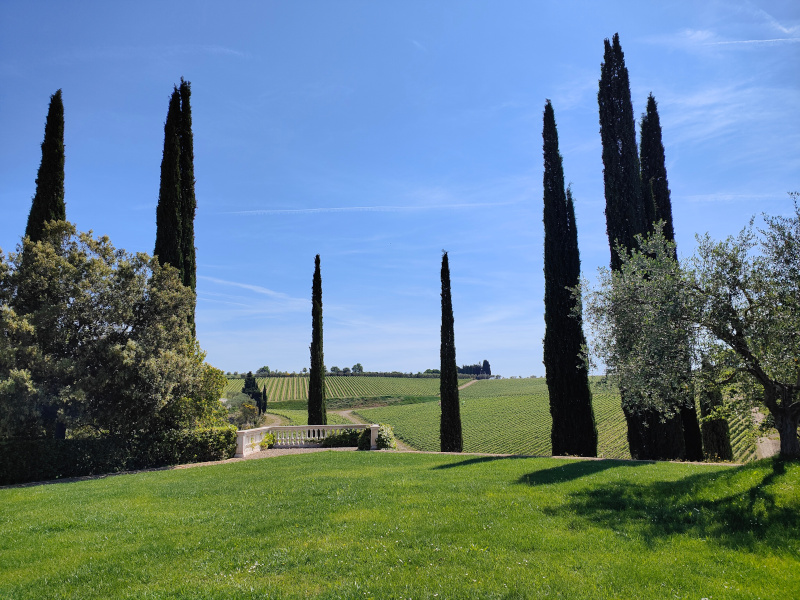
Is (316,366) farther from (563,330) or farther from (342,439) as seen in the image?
(563,330)

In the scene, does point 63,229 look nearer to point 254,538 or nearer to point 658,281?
point 254,538

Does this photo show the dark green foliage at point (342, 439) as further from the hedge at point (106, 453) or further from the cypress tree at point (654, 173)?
the cypress tree at point (654, 173)

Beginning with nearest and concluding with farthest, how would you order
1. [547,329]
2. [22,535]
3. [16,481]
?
[22,535] < [16,481] < [547,329]

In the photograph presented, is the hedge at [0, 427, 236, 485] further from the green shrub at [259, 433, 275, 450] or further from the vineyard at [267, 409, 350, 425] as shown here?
the vineyard at [267, 409, 350, 425]

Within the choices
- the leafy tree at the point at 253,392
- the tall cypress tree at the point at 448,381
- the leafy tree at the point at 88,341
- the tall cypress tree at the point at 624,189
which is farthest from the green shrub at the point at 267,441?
the leafy tree at the point at 253,392

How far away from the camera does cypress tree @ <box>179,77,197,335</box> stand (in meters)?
27.6

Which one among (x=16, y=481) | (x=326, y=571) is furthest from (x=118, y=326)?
(x=326, y=571)

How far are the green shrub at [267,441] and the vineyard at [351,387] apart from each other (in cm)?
7718

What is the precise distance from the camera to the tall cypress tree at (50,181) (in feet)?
78.7

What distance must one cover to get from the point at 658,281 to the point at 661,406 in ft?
13.2

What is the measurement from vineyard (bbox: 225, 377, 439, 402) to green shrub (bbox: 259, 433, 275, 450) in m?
77.2

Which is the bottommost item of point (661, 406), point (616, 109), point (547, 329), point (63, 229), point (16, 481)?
point (16, 481)

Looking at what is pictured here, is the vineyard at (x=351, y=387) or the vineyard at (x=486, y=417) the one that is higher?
the vineyard at (x=351, y=387)

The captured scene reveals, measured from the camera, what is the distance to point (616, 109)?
26.4 metres
